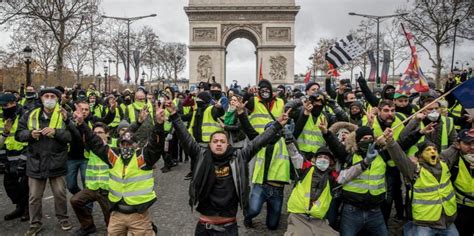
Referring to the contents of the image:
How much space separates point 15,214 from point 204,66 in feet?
97.1

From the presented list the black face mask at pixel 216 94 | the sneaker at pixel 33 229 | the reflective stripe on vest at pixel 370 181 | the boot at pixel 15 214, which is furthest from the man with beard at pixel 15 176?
the reflective stripe on vest at pixel 370 181

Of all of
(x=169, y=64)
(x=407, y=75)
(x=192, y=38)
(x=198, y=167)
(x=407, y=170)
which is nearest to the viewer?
(x=198, y=167)

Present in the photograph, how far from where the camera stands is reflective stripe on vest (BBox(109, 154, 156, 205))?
4973 mm

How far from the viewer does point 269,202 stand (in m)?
6.38

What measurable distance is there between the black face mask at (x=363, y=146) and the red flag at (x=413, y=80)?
2.11 meters

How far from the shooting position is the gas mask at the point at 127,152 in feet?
16.7

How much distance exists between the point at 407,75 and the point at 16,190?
6630 mm

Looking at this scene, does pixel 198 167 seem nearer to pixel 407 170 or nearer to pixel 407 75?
pixel 407 170

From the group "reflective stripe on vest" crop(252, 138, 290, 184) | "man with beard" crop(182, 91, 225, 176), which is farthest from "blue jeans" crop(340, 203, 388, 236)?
"man with beard" crop(182, 91, 225, 176)

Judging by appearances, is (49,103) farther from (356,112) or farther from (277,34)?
(277,34)

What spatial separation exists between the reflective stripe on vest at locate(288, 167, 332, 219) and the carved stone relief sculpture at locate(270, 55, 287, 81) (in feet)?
102

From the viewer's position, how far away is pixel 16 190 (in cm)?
711

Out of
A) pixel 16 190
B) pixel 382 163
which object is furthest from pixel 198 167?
pixel 16 190

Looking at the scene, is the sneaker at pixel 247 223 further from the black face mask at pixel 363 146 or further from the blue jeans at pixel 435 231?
the blue jeans at pixel 435 231
